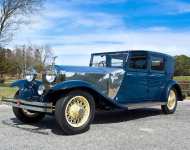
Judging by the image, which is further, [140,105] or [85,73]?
[140,105]

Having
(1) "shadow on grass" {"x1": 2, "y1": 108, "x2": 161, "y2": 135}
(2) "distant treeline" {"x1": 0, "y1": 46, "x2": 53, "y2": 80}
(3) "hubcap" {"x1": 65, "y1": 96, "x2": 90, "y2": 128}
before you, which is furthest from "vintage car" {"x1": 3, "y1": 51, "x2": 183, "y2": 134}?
(2) "distant treeline" {"x1": 0, "y1": 46, "x2": 53, "y2": 80}

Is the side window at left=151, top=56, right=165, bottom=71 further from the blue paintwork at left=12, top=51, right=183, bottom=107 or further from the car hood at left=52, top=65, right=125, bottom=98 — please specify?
the car hood at left=52, top=65, right=125, bottom=98

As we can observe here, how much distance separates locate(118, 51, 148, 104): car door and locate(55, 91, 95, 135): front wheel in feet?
4.97

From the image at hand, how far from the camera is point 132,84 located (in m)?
9.30

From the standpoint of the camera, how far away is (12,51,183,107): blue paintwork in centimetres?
801

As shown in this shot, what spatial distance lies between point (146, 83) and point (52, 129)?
3016mm

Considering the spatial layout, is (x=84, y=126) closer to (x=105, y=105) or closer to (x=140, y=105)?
(x=105, y=105)

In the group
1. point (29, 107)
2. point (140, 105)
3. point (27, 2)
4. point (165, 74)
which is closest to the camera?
point (29, 107)

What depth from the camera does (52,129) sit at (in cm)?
790

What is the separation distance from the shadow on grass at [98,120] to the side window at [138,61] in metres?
1.30

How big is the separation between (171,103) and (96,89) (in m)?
3.60

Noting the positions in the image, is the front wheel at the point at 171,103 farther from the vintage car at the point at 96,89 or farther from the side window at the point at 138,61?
the side window at the point at 138,61

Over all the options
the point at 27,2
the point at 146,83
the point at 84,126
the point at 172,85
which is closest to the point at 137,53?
the point at 146,83

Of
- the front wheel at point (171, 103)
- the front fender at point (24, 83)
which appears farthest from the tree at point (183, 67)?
the front fender at point (24, 83)
